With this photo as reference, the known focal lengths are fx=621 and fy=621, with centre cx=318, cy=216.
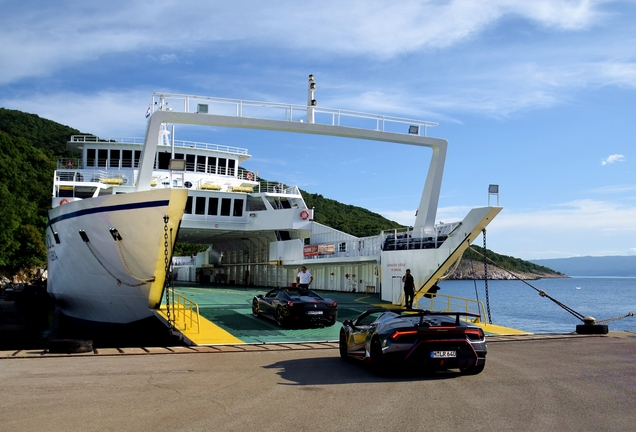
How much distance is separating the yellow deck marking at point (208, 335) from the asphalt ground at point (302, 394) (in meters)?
1.96

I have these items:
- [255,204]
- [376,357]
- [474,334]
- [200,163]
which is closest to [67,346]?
[376,357]

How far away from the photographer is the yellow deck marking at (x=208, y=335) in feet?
47.2

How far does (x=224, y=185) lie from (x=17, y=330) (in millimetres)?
12154

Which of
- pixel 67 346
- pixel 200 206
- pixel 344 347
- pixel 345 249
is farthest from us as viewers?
pixel 200 206

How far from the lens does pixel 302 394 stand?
795 centimetres

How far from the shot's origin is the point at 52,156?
97.0 metres

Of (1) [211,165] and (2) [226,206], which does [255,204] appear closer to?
(2) [226,206]

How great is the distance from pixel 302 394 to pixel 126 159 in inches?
1039

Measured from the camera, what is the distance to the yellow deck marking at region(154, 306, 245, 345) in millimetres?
14383

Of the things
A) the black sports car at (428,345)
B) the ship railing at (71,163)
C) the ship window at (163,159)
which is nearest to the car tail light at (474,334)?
the black sports car at (428,345)

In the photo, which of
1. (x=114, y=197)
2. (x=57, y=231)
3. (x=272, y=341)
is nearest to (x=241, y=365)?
(x=272, y=341)

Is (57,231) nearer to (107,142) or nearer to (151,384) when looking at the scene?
(107,142)

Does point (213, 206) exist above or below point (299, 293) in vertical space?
above

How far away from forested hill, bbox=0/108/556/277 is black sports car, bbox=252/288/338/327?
4157 centimetres
